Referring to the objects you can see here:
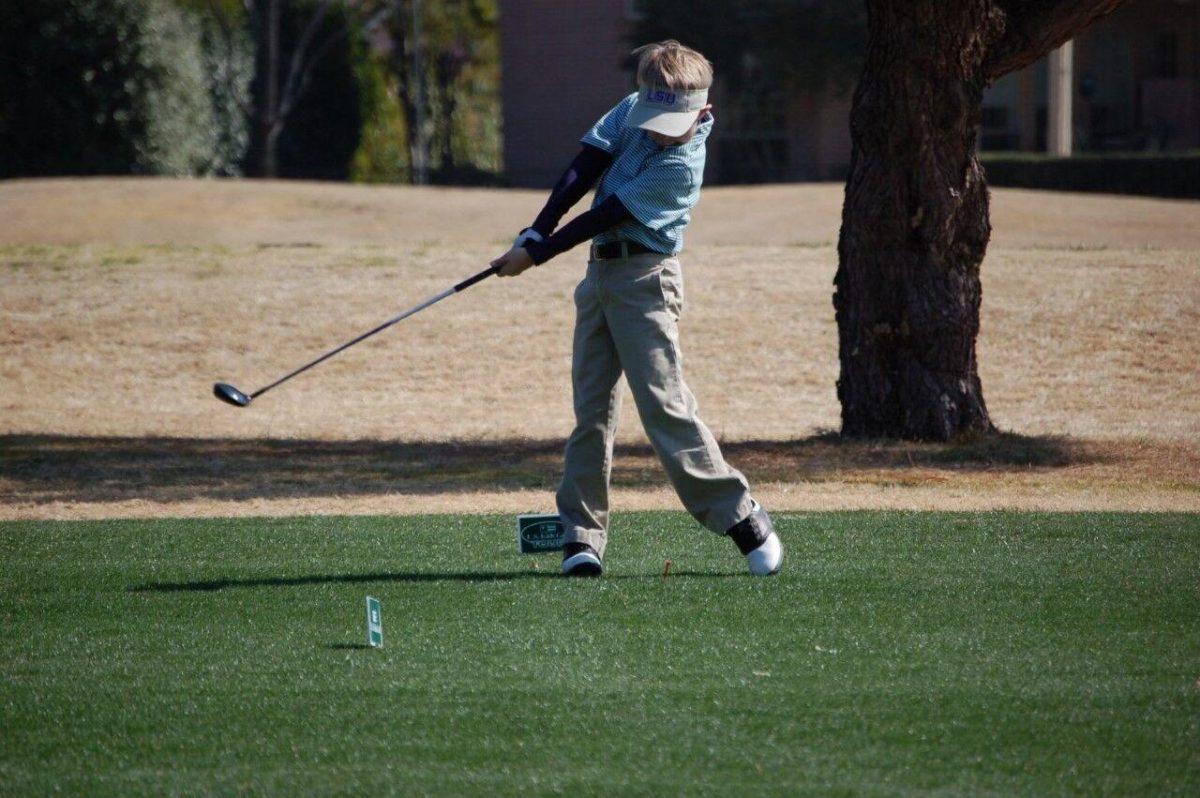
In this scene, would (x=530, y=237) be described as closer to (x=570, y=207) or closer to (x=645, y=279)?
(x=570, y=207)

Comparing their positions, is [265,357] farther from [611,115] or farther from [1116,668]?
[1116,668]

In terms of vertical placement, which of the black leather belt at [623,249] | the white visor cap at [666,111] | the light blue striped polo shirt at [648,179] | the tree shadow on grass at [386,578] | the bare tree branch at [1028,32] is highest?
the bare tree branch at [1028,32]

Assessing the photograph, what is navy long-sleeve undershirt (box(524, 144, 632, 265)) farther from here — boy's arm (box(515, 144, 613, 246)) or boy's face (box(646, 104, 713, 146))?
boy's face (box(646, 104, 713, 146))

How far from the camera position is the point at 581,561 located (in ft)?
19.7

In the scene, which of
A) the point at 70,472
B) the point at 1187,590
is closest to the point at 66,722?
the point at 1187,590

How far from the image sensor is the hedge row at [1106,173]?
2441 cm

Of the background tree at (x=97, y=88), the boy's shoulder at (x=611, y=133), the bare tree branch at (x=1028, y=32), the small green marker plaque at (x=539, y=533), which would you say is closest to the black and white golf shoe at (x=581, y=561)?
the small green marker plaque at (x=539, y=533)

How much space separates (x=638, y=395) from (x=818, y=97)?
2551cm

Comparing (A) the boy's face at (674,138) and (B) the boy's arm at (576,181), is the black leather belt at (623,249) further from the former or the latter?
(A) the boy's face at (674,138)

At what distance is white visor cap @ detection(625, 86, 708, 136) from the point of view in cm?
571

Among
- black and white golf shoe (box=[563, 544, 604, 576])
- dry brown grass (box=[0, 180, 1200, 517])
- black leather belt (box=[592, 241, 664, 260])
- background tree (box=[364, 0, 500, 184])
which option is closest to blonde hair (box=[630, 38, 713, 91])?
black leather belt (box=[592, 241, 664, 260])

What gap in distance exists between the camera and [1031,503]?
28.0 feet

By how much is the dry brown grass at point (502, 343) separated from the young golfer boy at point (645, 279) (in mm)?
2724

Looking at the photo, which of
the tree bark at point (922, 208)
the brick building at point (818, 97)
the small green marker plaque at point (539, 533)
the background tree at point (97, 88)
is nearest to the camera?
the small green marker plaque at point (539, 533)
